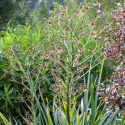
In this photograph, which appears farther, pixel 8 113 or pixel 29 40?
pixel 29 40

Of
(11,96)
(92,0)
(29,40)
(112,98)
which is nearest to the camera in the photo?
(112,98)

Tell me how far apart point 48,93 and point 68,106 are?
110 centimetres

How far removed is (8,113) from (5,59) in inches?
36.1

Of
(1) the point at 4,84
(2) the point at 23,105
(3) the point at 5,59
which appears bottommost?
(2) the point at 23,105

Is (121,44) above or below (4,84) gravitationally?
above

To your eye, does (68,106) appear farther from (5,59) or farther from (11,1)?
(11,1)

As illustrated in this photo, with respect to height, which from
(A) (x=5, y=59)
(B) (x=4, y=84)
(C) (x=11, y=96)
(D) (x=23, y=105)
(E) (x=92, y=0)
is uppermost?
(E) (x=92, y=0)

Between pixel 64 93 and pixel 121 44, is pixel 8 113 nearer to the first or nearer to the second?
pixel 64 93

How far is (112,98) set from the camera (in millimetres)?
1586

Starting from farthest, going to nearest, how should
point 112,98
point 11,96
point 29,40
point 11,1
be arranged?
point 11,1
point 29,40
point 11,96
point 112,98

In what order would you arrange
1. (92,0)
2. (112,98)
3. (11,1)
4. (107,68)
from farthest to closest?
(11,1) → (92,0) → (107,68) → (112,98)

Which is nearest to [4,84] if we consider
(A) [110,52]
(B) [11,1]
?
(A) [110,52]

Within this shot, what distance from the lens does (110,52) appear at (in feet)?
6.83

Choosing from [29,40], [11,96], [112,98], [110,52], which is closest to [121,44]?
[110,52]
